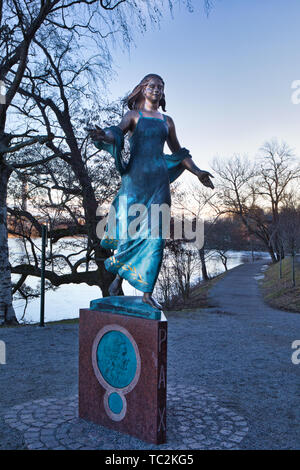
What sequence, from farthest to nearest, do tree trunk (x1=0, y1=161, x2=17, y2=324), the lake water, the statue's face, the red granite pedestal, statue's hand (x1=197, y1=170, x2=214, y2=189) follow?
1. the lake water
2. tree trunk (x1=0, y1=161, x2=17, y2=324)
3. statue's hand (x1=197, y1=170, x2=214, y2=189)
4. the statue's face
5. the red granite pedestal

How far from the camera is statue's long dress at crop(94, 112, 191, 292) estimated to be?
11.0 ft

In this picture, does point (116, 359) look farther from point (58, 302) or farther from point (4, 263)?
point (58, 302)

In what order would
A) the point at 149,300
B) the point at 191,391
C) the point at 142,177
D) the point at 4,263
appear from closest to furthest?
the point at 149,300 → the point at 142,177 → the point at 191,391 → the point at 4,263

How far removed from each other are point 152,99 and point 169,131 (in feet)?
1.17

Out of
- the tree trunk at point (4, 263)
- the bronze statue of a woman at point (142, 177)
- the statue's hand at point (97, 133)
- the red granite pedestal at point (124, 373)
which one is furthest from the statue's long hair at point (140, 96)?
the tree trunk at point (4, 263)

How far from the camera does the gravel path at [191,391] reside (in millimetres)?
3154

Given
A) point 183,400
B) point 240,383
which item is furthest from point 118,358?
point 240,383

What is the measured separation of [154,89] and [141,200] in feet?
3.15

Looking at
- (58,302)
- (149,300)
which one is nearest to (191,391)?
(149,300)

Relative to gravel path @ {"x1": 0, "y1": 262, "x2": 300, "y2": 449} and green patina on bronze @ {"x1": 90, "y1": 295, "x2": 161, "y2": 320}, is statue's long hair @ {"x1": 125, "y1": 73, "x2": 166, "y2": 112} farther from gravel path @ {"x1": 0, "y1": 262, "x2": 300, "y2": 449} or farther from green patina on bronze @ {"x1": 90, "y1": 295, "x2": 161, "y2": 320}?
gravel path @ {"x1": 0, "y1": 262, "x2": 300, "y2": 449}

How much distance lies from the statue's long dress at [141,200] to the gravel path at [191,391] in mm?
1240

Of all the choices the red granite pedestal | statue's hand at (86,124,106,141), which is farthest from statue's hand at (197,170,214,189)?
the red granite pedestal

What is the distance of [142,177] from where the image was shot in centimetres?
345

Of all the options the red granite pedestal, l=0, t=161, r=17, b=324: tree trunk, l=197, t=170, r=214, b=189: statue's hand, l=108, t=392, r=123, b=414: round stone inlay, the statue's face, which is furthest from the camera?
l=0, t=161, r=17, b=324: tree trunk
